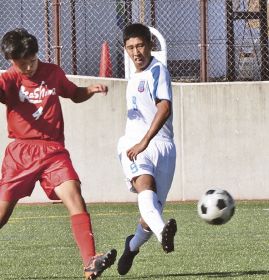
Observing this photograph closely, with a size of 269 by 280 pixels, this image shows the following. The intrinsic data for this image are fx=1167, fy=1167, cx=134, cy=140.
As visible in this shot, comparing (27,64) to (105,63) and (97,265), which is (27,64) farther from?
(105,63)

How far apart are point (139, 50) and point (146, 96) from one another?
0.34m

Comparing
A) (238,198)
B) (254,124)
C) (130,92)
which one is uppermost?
(130,92)

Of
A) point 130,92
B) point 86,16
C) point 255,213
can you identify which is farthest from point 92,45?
point 130,92

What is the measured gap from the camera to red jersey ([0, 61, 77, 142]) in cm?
799

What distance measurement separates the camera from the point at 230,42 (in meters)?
16.9

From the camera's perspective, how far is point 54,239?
11.4 m

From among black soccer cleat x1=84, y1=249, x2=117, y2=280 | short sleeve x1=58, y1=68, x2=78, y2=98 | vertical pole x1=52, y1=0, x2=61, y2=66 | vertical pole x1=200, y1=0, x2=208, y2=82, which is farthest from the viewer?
vertical pole x1=52, y1=0, x2=61, y2=66

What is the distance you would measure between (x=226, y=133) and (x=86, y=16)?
2662 millimetres

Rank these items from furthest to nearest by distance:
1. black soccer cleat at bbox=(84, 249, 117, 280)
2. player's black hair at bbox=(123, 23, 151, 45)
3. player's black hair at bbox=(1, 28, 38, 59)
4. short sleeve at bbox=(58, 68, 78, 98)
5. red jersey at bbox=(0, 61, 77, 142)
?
player's black hair at bbox=(123, 23, 151, 45), short sleeve at bbox=(58, 68, 78, 98), red jersey at bbox=(0, 61, 77, 142), player's black hair at bbox=(1, 28, 38, 59), black soccer cleat at bbox=(84, 249, 117, 280)

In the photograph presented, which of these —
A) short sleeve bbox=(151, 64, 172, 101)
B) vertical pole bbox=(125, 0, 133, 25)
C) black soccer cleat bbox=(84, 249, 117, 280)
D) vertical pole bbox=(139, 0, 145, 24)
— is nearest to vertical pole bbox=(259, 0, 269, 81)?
vertical pole bbox=(139, 0, 145, 24)

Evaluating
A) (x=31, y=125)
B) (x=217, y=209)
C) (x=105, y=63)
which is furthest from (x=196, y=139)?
(x=31, y=125)

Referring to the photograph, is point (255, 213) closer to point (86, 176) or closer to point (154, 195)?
point (86, 176)

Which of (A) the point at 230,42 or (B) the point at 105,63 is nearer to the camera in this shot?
(A) the point at 230,42

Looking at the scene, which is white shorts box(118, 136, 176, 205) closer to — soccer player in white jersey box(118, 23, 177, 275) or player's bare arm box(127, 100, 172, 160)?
soccer player in white jersey box(118, 23, 177, 275)
